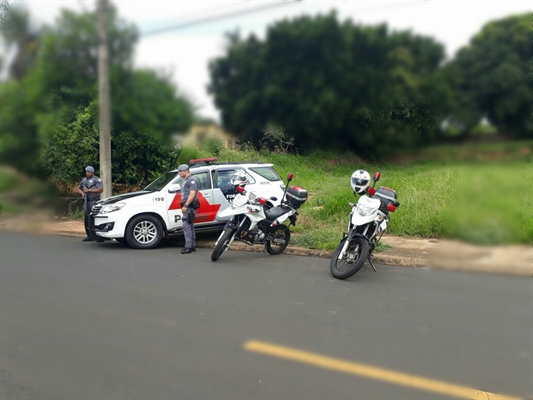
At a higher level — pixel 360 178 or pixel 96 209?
pixel 360 178

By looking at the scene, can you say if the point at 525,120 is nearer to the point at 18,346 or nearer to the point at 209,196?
the point at 18,346

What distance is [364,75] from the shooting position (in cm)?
169

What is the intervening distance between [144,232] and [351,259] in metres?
4.10

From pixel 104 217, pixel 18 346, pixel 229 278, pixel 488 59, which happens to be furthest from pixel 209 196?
pixel 488 59

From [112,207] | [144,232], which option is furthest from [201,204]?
[112,207]

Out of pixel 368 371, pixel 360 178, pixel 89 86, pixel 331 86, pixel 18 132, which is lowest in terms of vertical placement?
pixel 368 371

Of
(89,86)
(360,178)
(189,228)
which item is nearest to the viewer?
(89,86)

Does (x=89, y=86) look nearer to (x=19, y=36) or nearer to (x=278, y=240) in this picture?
(x=19, y=36)

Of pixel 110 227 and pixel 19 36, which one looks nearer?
pixel 19 36

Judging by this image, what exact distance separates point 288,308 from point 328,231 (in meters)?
3.88

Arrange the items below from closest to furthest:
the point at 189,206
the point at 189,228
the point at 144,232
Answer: the point at 189,206, the point at 189,228, the point at 144,232

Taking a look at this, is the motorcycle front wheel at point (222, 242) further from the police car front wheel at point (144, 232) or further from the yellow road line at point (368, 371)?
the yellow road line at point (368, 371)

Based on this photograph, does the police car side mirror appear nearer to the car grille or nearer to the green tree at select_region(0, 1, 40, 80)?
the car grille

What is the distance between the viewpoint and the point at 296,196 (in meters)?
8.15
